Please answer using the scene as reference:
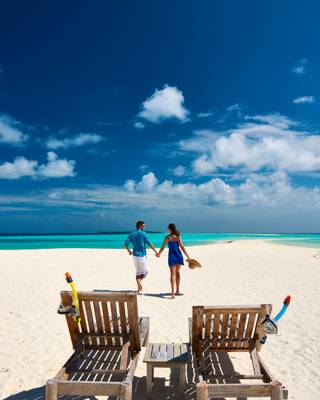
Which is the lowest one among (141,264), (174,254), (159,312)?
(159,312)

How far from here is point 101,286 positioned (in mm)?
12375

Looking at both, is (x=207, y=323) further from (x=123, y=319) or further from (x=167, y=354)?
(x=123, y=319)

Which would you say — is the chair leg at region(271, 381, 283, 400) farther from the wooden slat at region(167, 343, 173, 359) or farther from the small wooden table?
the wooden slat at region(167, 343, 173, 359)

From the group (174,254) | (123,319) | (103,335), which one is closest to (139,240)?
(174,254)

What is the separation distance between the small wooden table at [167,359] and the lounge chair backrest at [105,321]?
0.25m

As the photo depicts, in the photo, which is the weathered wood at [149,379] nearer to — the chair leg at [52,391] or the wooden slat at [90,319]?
the wooden slat at [90,319]

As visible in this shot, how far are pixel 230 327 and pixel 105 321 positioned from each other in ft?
5.23

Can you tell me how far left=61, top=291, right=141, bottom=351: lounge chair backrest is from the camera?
13.6 ft

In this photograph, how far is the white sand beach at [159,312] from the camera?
5048 mm

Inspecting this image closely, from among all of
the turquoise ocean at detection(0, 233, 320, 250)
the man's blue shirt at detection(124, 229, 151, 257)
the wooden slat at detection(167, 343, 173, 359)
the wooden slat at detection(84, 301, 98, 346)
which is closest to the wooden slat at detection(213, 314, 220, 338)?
the wooden slat at detection(167, 343, 173, 359)

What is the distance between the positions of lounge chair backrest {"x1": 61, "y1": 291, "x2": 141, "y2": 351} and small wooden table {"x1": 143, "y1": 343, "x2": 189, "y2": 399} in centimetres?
25

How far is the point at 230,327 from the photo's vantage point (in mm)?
4348

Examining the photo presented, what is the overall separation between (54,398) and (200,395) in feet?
4.78

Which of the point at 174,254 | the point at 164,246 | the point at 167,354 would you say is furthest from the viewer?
the point at 174,254
